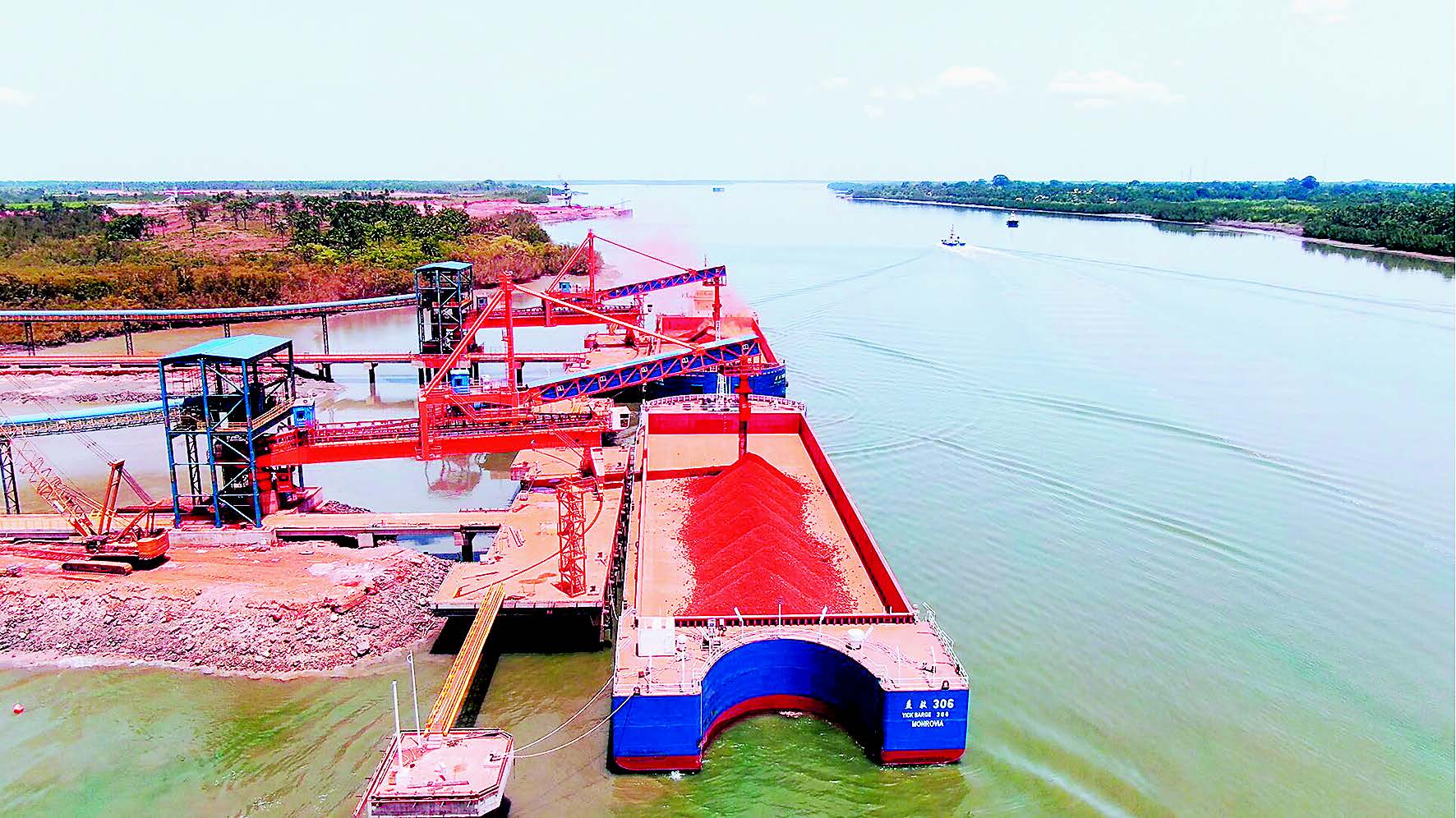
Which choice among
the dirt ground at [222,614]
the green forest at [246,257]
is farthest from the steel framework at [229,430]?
the green forest at [246,257]

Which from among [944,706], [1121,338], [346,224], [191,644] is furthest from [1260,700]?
[346,224]

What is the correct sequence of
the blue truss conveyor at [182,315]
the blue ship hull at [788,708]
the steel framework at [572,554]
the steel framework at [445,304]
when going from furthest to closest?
the blue truss conveyor at [182,315]
the steel framework at [445,304]
the steel framework at [572,554]
the blue ship hull at [788,708]

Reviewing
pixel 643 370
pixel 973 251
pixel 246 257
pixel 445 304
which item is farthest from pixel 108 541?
pixel 973 251

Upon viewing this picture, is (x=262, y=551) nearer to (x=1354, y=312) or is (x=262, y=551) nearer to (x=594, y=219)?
(x=1354, y=312)

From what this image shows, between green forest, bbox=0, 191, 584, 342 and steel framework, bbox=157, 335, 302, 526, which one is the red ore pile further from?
green forest, bbox=0, 191, 584, 342

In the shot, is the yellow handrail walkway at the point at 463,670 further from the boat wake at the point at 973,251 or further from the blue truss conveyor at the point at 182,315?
the boat wake at the point at 973,251

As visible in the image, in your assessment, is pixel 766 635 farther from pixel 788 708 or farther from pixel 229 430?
pixel 229 430
